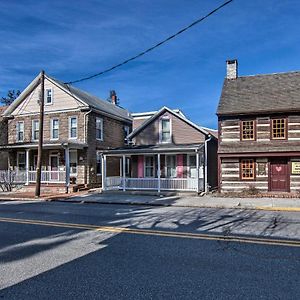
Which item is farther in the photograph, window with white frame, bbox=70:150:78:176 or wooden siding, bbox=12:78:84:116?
wooden siding, bbox=12:78:84:116

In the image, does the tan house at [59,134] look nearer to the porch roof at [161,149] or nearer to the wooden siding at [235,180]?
the porch roof at [161,149]

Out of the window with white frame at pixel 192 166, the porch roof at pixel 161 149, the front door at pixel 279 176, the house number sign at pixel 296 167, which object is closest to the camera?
the house number sign at pixel 296 167

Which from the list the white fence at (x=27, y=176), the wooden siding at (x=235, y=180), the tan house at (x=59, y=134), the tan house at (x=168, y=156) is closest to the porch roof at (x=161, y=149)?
the tan house at (x=168, y=156)

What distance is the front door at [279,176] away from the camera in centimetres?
2133

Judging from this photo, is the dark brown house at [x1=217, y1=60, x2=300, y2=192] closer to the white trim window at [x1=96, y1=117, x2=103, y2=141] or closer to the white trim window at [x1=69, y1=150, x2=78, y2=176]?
the white trim window at [x1=96, y1=117, x2=103, y2=141]

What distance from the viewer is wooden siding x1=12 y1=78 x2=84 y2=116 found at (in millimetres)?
27688

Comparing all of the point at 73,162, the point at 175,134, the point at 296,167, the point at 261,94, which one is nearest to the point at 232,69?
the point at 261,94

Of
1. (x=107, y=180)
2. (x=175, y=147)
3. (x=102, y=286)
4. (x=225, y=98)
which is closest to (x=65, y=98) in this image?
(x=107, y=180)

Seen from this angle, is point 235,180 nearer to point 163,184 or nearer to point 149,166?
point 163,184

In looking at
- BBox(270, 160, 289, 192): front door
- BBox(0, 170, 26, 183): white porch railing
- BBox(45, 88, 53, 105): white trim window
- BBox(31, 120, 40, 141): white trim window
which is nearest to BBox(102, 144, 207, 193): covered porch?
BBox(270, 160, 289, 192): front door

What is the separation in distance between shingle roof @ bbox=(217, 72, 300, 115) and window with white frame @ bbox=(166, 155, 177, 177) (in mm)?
4734

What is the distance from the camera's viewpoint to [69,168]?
1045 inches

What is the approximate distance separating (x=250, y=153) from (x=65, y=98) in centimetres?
1464

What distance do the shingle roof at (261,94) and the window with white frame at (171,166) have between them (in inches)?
186
